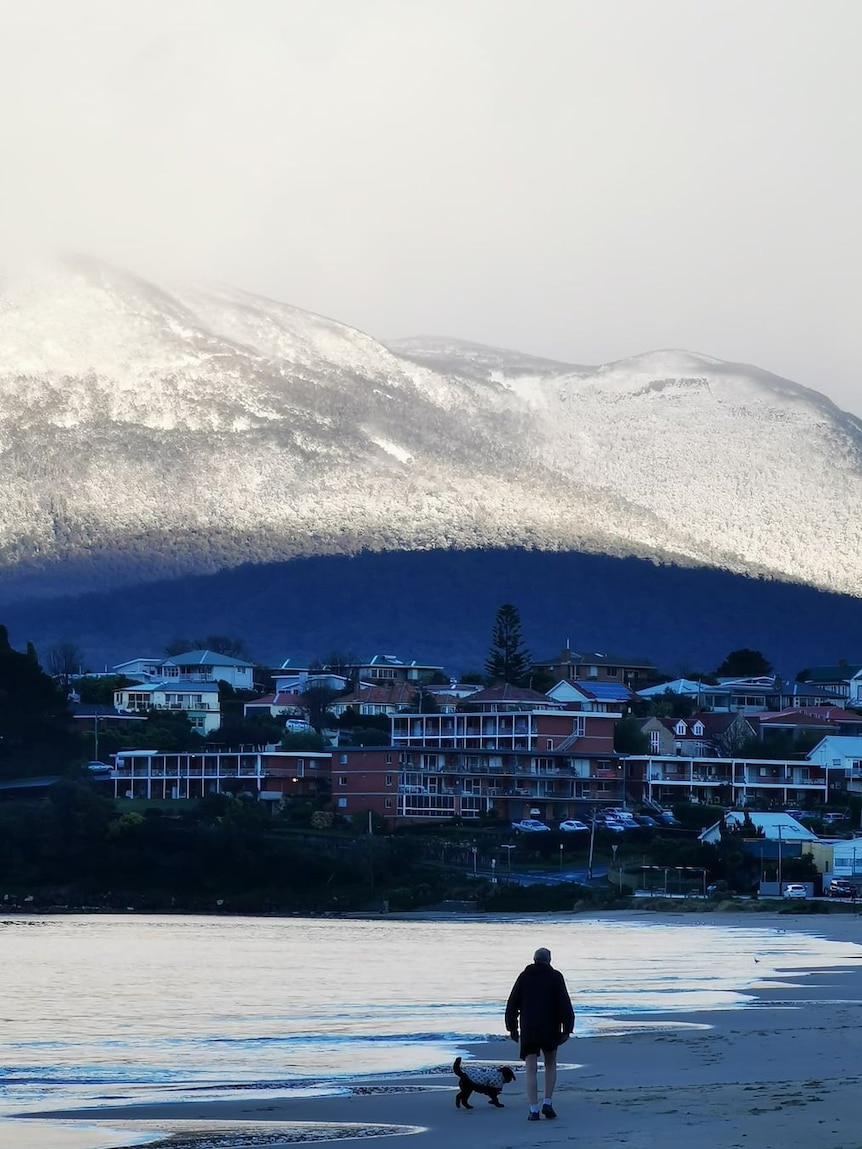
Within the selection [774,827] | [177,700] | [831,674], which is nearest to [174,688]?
[177,700]

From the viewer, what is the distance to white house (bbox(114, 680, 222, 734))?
431 feet

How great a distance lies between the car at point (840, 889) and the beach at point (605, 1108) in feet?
159

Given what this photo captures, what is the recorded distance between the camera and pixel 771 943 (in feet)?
162

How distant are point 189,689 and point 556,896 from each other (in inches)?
2689

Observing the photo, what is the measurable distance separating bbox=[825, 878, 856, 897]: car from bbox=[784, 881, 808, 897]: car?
1015 mm

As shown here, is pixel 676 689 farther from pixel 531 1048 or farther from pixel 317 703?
pixel 531 1048

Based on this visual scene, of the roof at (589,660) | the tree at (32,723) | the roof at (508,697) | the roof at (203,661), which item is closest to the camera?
the tree at (32,723)

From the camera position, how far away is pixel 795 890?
73000 millimetres

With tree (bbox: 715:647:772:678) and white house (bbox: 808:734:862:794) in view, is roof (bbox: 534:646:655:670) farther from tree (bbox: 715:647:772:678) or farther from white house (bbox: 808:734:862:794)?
white house (bbox: 808:734:862:794)

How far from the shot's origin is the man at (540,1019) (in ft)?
58.6

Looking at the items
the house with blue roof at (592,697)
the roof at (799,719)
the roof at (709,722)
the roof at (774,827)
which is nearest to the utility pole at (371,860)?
the roof at (774,827)

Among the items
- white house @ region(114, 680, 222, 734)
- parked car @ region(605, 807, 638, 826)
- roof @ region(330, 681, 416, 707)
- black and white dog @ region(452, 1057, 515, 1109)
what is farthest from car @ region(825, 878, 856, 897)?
white house @ region(114, 680, 222, 734)

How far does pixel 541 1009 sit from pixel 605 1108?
1.21 meters

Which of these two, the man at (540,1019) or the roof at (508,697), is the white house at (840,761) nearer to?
the roof at (508,697)
